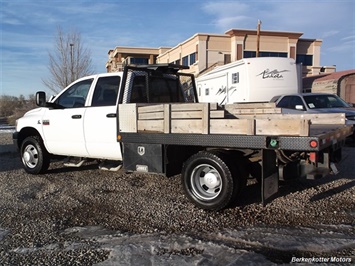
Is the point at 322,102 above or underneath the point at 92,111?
above

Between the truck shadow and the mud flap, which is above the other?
the mud flap

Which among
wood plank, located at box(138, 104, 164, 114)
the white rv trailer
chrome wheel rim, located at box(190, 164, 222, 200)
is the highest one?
the white rv trailer

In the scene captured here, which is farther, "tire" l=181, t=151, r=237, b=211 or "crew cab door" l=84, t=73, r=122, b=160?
"crew cab door" l=84, t=73, r=122, b=160

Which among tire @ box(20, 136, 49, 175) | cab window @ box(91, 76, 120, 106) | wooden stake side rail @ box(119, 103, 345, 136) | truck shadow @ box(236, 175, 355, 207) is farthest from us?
tire @ box(20, 136, 49, 175)

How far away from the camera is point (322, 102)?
11.1 m

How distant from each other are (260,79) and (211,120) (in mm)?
9759

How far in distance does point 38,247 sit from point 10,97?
5969cm

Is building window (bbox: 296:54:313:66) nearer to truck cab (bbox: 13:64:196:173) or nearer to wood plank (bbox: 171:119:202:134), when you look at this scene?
truck cab (bbox: 13:64:196:173)

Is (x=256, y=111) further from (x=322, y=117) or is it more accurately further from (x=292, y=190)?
(x=292, y=190)

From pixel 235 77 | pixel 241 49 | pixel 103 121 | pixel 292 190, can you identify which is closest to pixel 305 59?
pixel 241 49

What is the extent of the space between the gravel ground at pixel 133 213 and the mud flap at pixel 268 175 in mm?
367

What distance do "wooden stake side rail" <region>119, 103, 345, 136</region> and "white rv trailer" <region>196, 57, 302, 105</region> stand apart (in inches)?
313

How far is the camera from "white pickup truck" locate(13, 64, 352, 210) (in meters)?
4.66


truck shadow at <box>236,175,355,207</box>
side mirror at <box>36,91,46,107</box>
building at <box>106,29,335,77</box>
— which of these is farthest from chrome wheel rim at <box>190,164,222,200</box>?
building at <box>106,29,335,77</box>
